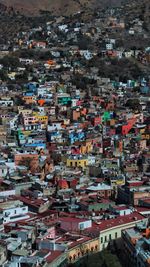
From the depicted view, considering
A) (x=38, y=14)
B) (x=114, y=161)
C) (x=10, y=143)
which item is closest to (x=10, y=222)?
(x=114, y=161)

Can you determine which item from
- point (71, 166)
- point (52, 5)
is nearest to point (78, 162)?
point (71, 166)

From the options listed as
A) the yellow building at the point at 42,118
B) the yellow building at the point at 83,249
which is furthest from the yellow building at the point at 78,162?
the yellow building at the point at 83,249

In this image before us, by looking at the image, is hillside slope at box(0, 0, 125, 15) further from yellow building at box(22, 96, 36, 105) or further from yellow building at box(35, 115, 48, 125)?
yellow building at box(35, 115, 48, 125)

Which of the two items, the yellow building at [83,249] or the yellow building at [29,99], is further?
the yellow building at [29,99]

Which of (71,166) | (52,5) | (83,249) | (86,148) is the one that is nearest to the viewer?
(83,249)

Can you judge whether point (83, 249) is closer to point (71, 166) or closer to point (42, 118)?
point (71, 166)

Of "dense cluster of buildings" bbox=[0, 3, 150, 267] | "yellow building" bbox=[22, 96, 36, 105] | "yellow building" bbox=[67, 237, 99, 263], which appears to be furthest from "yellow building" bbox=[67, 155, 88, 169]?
"yellow building" bbox=[22, 96, 36, 105]

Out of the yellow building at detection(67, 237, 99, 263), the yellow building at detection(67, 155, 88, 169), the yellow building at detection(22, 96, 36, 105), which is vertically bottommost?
the yellow building at detection(22, 96, 36, 105)

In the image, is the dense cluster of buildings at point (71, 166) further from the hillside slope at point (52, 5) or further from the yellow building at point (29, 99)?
the hillside slope at point (52, 5)

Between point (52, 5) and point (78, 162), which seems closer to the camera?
point (78, 162)
